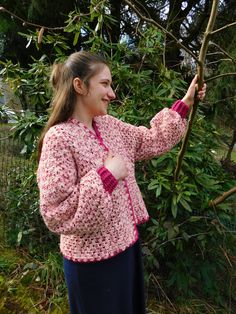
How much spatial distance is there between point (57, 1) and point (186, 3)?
1584mm

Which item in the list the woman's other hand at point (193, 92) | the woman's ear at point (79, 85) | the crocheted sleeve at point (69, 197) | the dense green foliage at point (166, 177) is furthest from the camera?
the dense green foliage at point (166, 177)

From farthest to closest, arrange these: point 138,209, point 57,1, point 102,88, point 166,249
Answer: point 57,1, point 166,249, point 138,209, point 102,88

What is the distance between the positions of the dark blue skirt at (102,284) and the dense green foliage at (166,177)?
0.59 metres

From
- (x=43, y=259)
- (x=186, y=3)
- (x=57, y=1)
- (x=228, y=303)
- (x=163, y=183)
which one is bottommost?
(x=43, y=259)

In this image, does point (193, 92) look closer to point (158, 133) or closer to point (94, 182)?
point (158, 133)

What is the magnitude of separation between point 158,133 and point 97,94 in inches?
14.4

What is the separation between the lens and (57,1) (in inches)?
171

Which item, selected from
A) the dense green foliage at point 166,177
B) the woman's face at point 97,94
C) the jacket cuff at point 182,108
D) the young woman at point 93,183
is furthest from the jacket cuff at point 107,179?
the dense green foliage at point 166,177

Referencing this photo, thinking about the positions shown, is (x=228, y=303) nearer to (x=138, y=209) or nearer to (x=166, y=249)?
(x=166, y=249)

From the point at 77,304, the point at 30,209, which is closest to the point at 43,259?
the point at 30,209

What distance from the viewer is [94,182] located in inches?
49.1

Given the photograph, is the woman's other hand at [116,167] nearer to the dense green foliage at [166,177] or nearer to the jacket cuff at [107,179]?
the jacket cuff at [107,179]

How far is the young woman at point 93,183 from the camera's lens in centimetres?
126

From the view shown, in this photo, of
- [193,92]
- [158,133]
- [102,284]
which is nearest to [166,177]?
[158,133]
